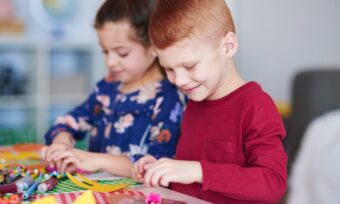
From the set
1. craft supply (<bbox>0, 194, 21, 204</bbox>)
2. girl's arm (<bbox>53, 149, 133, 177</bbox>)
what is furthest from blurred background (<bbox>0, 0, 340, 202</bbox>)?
craft supply (<bbox>0, 194, 21, 204</bbox>)

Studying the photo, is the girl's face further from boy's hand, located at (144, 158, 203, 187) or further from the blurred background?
the blurred background

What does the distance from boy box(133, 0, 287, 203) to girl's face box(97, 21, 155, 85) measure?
377mm

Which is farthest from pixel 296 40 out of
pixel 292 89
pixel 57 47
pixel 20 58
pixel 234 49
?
pixel 234 49

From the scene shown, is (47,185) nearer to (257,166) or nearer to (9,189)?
(9,189)

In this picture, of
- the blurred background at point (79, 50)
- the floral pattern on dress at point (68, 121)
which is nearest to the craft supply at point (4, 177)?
the floral pattern on dress at point (68, 121)

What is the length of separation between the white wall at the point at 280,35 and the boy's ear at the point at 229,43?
3201mm

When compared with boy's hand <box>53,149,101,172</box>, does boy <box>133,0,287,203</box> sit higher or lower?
higher

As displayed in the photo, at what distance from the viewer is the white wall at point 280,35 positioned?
428cm

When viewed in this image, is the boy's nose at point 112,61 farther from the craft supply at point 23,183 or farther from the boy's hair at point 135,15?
the craft supply at point 23,183

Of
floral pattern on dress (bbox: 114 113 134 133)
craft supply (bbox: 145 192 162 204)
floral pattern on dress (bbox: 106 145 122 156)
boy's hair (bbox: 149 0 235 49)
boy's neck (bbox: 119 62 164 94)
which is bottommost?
floral pattern on dress (bbox: 106 145 122 156)

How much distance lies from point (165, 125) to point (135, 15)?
30 centimetres

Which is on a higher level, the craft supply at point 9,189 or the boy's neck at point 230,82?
the boy's neck at point 230,82

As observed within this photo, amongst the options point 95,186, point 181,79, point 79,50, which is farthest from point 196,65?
point 79,50

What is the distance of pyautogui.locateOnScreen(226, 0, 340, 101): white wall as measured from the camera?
14.0 feet
